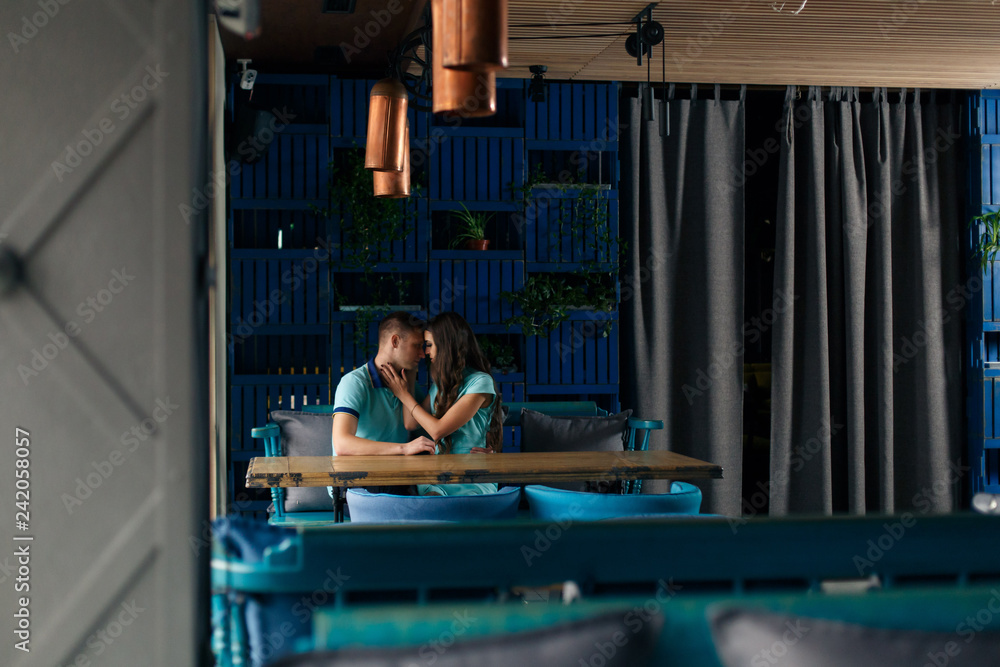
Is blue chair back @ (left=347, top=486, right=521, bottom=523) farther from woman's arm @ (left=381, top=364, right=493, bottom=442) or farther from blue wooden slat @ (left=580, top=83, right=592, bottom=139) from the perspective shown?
blue wooden slat @ (left=580, top=83, right=592, bottom=139)

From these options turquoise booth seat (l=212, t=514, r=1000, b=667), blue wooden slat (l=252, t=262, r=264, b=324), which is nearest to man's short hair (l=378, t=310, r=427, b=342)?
blue wooden slat (l=252, t=262, r=264, b=324)

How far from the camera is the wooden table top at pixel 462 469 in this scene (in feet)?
10.4

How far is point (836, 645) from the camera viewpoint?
131 centimetres

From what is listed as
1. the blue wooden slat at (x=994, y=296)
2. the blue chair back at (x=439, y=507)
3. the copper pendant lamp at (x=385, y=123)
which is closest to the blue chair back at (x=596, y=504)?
the blue chair back at (x=439, y=507)

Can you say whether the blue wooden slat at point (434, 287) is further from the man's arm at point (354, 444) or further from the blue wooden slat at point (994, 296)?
the blue wooden slat at point (994, 296)

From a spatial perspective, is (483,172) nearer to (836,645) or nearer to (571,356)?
(571,356)

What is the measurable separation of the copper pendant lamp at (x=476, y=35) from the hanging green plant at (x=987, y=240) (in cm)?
538

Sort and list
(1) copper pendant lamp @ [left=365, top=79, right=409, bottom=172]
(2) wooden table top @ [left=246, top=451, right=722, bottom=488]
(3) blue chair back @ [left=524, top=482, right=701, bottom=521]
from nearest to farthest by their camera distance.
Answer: (3) blue chair back @ [left=524, top=482, right=701, bottom=521] < (1) copper pendant lamp @ [left=365, top=79, right=409, bottom=172] < (2) wooden table top @ [left=246, top=451, right=722, bottom=488]

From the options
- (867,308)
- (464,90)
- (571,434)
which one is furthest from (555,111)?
(464,90)

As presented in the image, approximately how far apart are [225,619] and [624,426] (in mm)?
3212

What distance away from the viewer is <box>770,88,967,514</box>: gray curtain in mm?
5891

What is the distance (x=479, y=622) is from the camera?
133 cm

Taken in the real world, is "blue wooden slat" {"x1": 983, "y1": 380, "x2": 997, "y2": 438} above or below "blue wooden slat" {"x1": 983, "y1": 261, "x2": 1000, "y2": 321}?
below

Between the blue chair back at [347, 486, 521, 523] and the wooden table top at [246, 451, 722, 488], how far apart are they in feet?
3.39
